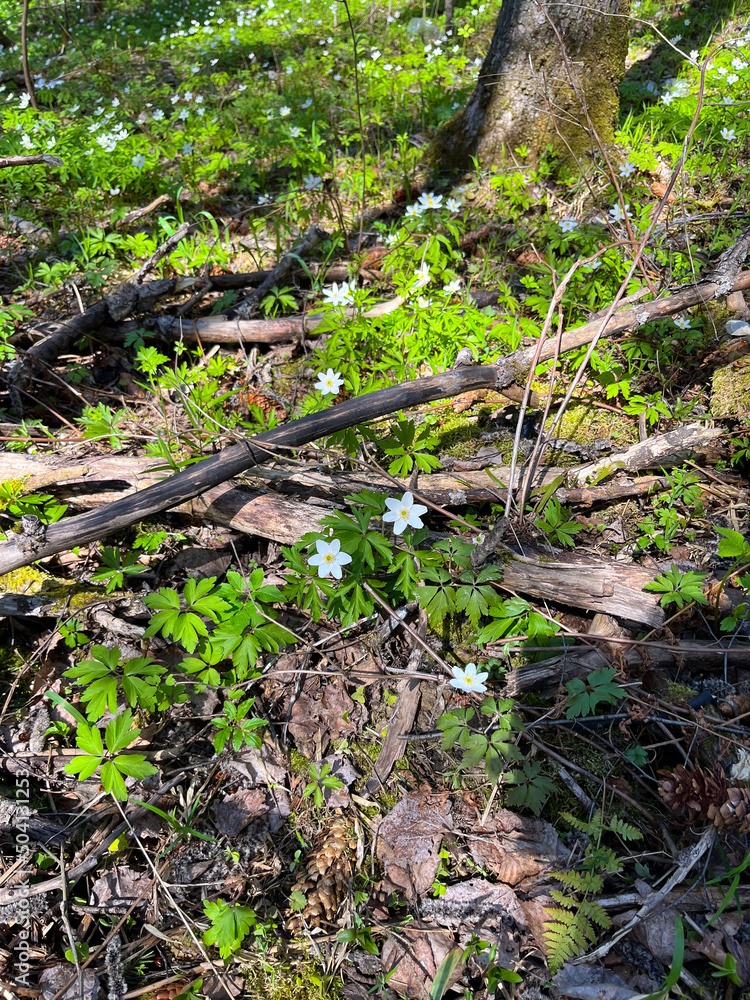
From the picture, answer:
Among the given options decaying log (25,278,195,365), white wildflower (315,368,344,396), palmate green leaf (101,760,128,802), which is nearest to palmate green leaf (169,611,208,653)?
palmate green leaf (101,760,128,802)

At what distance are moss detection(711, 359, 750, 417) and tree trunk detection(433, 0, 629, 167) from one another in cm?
234

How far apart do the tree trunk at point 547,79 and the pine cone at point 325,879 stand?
465 centimetres

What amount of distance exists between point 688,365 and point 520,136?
260cm

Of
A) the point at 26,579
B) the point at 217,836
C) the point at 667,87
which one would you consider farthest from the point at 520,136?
the point at 217,836

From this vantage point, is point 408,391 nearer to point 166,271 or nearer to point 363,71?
point 166,271

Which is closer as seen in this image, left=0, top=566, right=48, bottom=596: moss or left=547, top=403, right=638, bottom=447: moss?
left=0, top=566, right=48, bottom=596: moss

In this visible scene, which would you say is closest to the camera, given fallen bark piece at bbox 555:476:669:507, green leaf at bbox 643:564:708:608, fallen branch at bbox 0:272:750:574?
green leaf at bbox 643:564:708:608

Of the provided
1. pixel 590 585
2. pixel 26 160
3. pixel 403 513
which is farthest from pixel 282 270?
pixel 590 585

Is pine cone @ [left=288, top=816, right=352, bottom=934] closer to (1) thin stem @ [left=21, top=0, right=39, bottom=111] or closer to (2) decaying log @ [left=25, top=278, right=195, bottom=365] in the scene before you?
(2) decaying log @ [left=25, top=278, right=195, bottom=365]

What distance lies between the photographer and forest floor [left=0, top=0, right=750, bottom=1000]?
1.74 metres

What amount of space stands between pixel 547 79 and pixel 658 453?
3.42 m

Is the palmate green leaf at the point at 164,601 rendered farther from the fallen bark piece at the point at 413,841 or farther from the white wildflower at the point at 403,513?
the fallen bark piece at the point at 413,841

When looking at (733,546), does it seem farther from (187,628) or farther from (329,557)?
(187,628)

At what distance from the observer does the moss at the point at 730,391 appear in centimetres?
276
